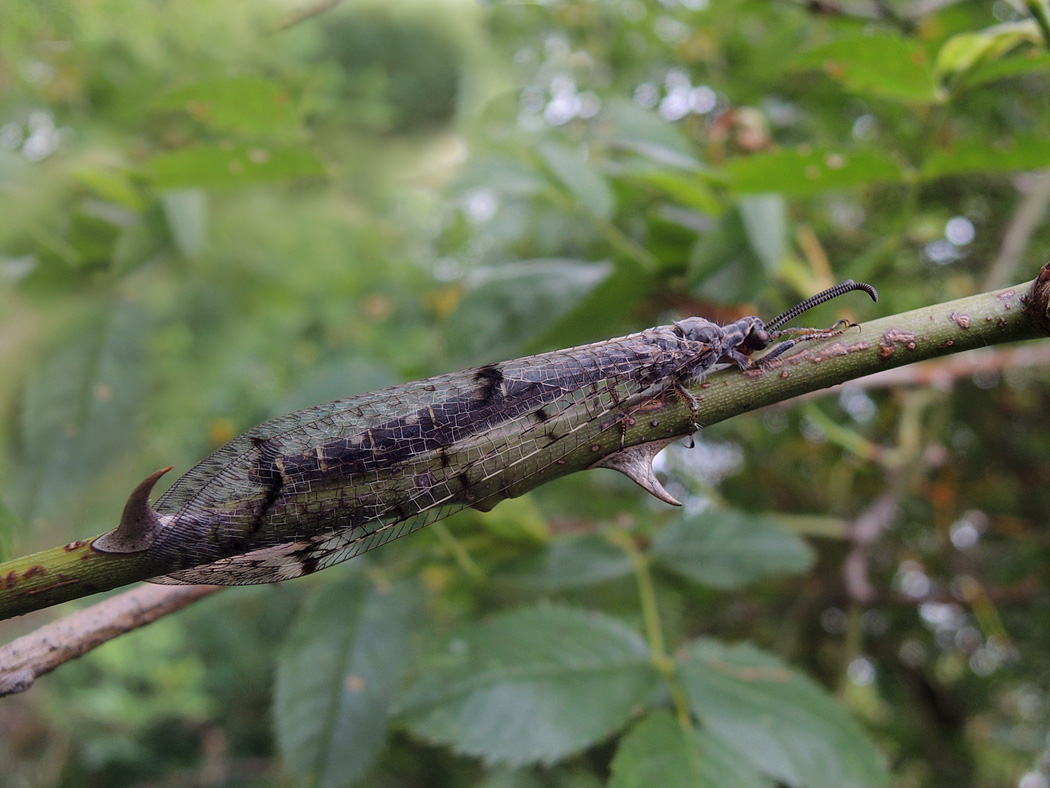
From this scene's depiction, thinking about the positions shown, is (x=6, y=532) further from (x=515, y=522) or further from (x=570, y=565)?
(x=570, y=565)

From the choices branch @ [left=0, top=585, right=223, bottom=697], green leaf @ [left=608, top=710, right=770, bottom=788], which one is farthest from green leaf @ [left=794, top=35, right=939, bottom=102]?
branch @ [left=0, top=585, right=223, bottom=697]

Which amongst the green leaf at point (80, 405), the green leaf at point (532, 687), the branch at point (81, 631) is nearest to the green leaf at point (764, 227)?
the green leaf at point (532, 687)

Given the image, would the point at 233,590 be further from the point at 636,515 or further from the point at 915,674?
the point at 915,674

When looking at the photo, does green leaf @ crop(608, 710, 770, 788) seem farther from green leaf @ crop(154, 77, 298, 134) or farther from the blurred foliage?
green leaf @ crop(154, 77, 298, 134)

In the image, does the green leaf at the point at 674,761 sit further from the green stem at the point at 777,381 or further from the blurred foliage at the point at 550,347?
the green stem at the point at 777,381

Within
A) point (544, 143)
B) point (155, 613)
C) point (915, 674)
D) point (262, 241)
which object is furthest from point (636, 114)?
point (915, 674)

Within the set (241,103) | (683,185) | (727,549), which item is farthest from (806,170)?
(241,103)
